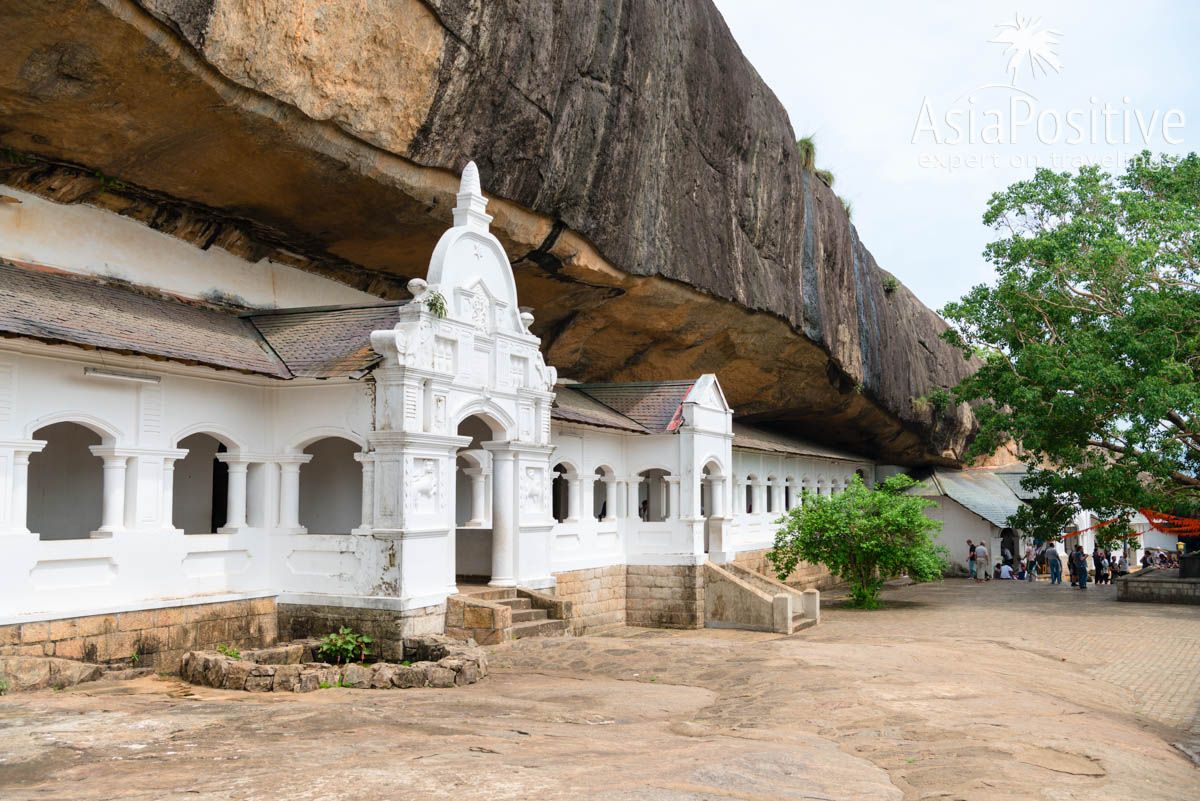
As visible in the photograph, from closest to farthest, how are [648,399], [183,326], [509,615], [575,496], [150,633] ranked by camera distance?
1. [150,633]
2. [183,326]
3. [509,615]
4. [575,496]
5. [648,399]

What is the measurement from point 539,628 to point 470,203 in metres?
6.05

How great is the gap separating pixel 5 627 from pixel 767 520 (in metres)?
20.9

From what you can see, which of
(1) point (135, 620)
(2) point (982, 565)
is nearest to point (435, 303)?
(1) point (135, 620)

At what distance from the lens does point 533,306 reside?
2045cm

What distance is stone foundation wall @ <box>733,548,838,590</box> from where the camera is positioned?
26308 millimetres

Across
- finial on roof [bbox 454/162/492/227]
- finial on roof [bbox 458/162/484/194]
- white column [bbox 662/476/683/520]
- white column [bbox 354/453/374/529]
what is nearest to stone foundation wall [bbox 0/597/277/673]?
white column [bbox 354/453/374/529]

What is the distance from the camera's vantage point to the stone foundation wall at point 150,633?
429 inches

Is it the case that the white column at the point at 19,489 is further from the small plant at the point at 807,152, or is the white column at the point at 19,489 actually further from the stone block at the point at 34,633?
the small plant at the point at 807,152

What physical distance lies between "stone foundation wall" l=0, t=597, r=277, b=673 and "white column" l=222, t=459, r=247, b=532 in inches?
41.9

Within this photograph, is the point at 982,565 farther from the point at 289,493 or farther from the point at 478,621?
the point at 289,493

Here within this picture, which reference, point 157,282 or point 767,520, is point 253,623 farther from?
point 767,520

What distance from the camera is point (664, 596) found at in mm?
20953

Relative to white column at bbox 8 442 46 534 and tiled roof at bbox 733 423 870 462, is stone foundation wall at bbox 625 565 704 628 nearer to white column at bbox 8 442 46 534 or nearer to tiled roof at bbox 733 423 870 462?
tiled roof at bbox 733 423 870 462

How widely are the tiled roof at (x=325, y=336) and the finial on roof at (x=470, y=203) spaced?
156 cm
